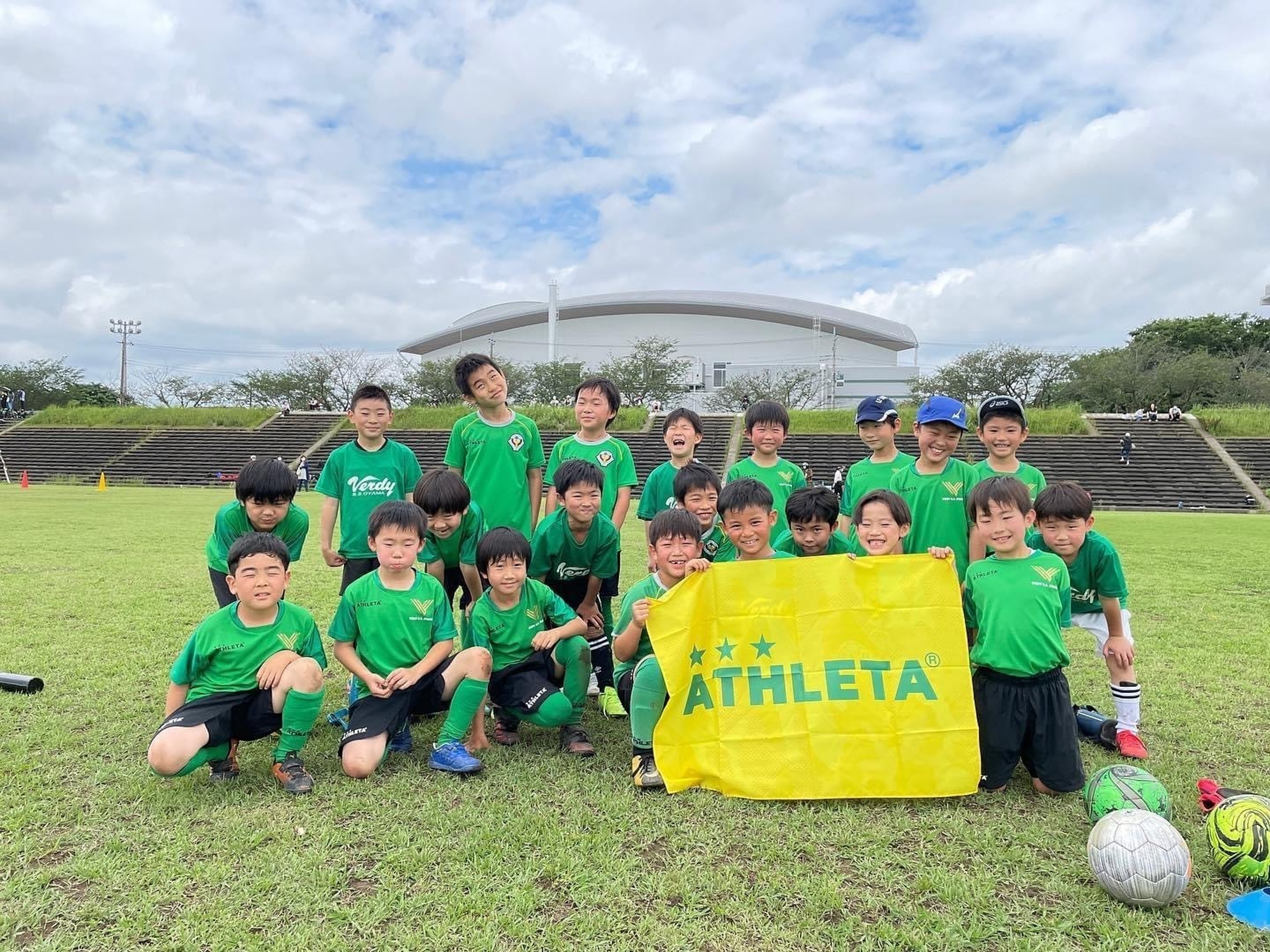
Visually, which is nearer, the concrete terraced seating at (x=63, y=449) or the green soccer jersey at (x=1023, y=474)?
the green soccer jersey at (x=1023, y=474)

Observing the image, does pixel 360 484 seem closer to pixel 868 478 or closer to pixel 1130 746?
pixel 868 478

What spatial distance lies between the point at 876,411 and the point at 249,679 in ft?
12.9

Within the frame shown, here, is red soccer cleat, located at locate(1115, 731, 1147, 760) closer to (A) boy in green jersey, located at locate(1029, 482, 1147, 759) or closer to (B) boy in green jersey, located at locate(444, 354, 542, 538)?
(A) boy in green jersey, located at locate(1029, 482, 1147, 759)

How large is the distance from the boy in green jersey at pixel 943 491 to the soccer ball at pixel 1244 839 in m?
1.78

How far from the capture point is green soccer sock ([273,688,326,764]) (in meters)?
3.60

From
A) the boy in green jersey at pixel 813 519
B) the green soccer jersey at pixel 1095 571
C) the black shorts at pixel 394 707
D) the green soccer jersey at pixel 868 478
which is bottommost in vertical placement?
the black shorts at pixel 394 707

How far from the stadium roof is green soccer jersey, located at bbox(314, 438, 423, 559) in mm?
83555

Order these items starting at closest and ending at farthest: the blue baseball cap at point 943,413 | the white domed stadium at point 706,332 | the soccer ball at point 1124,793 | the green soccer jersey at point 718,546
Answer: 1. the soccer ball at point 1124,793
2. the blue baseball cap at point 943,413
3. the green soccer jersey at point 718,546
4. the white domed stadium at point 706,332

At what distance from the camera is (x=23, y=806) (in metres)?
3.25

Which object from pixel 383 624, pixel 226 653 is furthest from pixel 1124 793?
pixel 226 653

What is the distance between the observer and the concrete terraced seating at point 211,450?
36.4 metres

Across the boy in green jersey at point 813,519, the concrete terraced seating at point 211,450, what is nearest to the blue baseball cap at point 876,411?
the boy in green jersey at point 813,519

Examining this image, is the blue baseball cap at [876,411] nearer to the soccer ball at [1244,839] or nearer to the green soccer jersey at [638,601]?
the green soccer jersey at [638,601]

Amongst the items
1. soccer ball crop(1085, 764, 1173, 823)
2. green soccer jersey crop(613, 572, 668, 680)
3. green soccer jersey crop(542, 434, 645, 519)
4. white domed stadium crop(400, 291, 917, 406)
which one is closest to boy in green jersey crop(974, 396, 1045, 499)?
soccer ball crop(1085, 764, 1173, 823)
